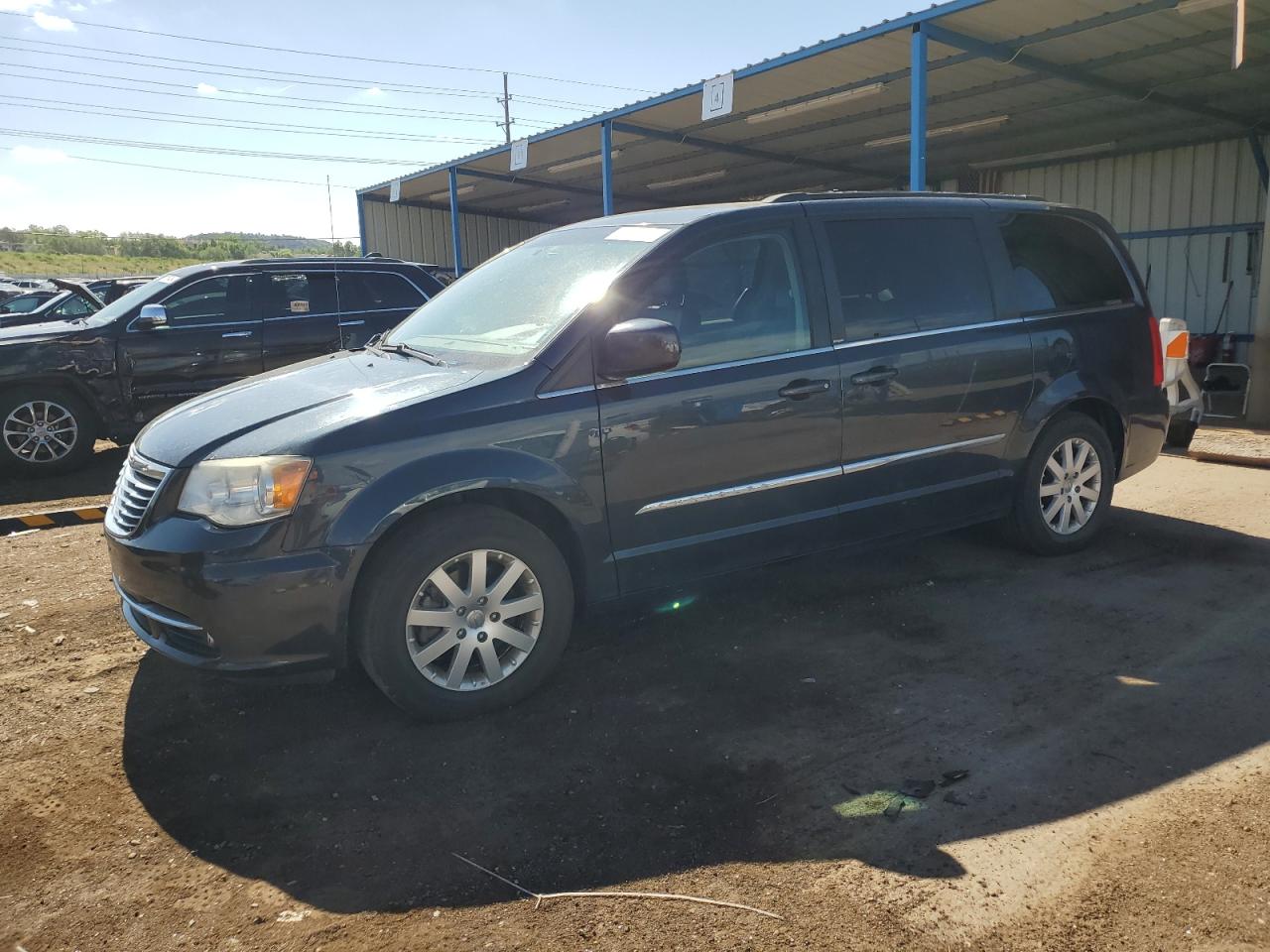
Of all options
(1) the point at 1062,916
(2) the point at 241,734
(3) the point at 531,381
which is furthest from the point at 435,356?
(1) the point at 1062,916

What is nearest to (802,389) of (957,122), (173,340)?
(173,340)

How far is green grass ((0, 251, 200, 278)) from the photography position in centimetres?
5788

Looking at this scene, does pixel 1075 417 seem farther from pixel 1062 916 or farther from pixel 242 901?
pixel 242 901

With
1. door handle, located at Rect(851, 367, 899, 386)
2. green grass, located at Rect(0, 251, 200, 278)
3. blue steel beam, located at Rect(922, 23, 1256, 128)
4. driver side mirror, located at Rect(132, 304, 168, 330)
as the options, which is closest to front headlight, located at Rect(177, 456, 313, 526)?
door handle, located at Rect(851, 367, 899, 386)

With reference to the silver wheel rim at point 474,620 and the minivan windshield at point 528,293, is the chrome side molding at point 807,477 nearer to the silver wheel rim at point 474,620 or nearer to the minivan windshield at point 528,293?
the silver wheel rim at point 474,620

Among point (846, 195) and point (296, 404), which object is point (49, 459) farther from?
point (846, 195)

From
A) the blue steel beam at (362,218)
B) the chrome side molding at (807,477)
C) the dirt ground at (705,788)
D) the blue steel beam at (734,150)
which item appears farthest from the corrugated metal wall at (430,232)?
the dirt ground at (705,788)

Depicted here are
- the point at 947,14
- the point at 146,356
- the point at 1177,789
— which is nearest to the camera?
the point at 1177,789

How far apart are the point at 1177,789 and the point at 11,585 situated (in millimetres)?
5566

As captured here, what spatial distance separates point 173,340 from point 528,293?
218 inches

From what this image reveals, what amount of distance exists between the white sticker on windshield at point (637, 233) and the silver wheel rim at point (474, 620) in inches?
60.1

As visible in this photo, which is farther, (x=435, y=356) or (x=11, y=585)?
(x=11, y=585)

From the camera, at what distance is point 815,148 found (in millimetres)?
16984

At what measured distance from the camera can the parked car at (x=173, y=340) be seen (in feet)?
26.0
